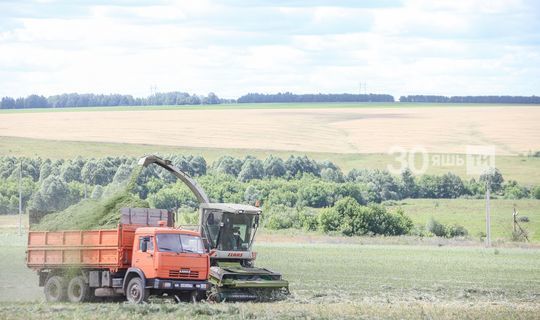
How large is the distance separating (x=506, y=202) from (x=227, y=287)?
88292 mm

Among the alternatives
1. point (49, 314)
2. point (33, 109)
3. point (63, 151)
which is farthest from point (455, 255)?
point (33, 109)

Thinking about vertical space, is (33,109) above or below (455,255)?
above

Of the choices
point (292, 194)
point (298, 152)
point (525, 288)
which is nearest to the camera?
point (525, 288)

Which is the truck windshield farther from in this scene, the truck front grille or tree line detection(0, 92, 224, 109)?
tree line detection(0, 92, 224, 109)

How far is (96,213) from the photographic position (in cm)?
3406

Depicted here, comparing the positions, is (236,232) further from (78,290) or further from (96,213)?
(78,290)

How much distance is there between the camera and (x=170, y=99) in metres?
178

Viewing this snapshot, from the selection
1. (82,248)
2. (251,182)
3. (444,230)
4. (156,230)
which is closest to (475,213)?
(444,230)

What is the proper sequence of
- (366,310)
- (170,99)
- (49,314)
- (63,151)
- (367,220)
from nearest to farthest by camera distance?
(49,314)
(366,310)
(367,220)
(63,151)
(170,99)

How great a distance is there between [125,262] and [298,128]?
11628cm

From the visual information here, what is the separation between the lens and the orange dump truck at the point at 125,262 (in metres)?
30.7

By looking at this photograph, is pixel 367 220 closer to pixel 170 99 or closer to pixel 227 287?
pixel 227 287

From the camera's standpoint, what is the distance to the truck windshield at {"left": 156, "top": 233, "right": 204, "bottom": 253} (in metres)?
30.9

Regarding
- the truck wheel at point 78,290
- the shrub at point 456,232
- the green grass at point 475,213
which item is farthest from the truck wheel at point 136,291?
the shrub at point 456,232
